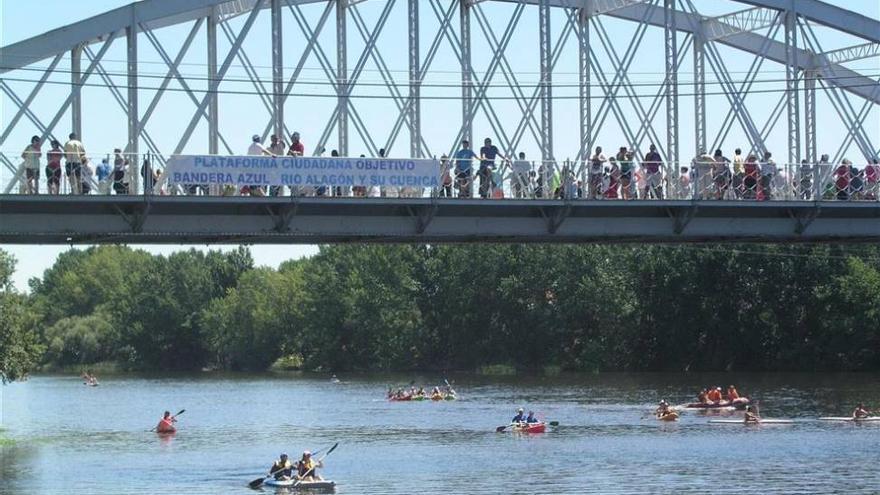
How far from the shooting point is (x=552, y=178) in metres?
51.0

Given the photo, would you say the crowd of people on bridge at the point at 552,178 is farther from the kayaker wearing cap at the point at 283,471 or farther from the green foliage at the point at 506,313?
the green foliage at the point at 506,313

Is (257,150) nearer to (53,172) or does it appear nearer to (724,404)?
(53,172)

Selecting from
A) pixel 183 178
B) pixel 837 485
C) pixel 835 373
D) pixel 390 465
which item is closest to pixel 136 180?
pixel 183 178

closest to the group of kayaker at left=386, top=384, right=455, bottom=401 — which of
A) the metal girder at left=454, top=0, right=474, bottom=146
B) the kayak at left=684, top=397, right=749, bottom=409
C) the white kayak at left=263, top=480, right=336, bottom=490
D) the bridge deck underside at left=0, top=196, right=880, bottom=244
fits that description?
the kayak at left=684, top=397, right=749, bottom=409

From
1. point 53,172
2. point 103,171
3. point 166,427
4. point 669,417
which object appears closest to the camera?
point 53,172

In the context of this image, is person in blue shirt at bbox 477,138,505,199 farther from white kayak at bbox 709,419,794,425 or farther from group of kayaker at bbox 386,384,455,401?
group of kayaker at bbox 386,384,455,401

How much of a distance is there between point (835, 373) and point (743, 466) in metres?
61.0

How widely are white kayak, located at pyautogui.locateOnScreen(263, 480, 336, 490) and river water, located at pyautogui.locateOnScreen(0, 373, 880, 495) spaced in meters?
0.49

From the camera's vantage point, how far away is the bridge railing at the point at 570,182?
150ft

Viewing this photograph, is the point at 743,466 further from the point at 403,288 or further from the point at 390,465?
the point at 403,288

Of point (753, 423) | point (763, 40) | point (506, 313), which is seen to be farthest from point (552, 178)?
point (506, 313)

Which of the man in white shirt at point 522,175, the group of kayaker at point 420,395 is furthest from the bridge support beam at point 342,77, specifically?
the group of kayaker at point 420,395

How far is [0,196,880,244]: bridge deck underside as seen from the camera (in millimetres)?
45031

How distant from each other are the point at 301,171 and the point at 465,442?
25763mm
